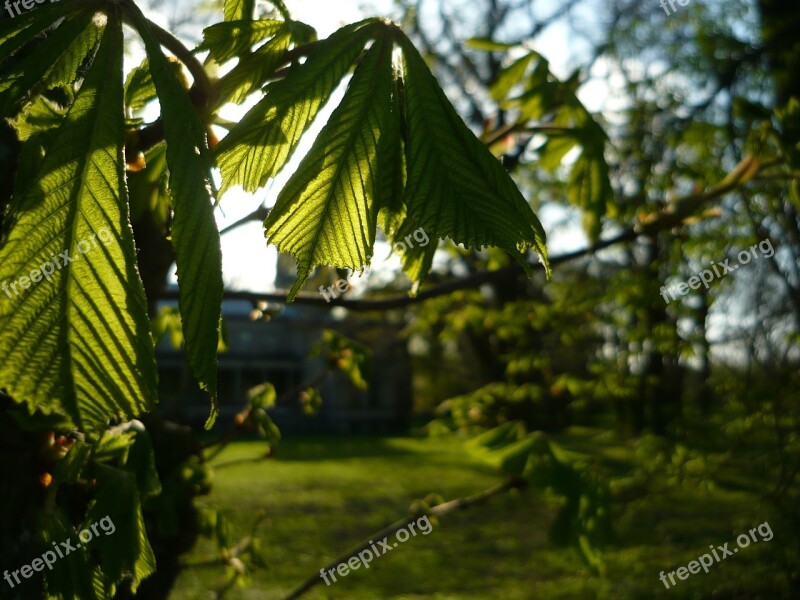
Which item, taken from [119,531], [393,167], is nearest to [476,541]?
[119,531]

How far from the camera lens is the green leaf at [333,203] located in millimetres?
598

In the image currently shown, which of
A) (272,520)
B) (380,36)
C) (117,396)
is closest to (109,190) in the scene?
(117,396)

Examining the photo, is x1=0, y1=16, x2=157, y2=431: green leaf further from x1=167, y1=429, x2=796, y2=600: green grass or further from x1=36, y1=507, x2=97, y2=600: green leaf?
x1=167, y1=429, x2=796, y2=600: green grass

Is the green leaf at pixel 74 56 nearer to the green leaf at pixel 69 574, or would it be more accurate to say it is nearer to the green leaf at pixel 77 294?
the green leaf at pixel 77 294

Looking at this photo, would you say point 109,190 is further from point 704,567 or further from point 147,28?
point 704,567

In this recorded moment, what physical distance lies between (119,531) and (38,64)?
53cm

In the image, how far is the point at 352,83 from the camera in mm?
636

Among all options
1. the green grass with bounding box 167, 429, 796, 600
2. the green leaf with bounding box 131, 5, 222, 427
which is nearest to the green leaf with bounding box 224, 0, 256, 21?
the green leaf with bounding box 131, 5, 222, 427

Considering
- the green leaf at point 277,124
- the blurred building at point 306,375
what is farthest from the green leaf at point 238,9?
the blurred building at point 306,375

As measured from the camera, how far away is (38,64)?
60 centimetres

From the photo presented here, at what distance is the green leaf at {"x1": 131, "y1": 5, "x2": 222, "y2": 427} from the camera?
0.52 metres

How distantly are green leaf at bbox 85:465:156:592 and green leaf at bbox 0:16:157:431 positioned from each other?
16.0 inches

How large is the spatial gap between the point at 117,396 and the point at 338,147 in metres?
0.26

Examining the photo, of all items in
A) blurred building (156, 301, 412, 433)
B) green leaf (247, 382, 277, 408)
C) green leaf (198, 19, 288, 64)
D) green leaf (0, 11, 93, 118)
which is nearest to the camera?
green leaf (0, 11, 93, 118)
